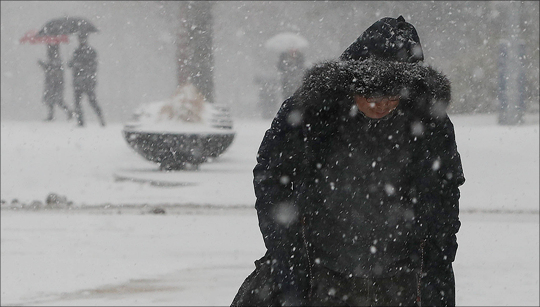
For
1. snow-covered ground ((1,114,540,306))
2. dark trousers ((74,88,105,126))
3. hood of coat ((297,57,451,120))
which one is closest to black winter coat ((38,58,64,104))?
dark trousers ((74,88,105,126))

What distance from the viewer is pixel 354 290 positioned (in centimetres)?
243

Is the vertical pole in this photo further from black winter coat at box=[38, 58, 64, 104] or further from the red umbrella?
black winter coat at box=[38, 58, 64, 104]

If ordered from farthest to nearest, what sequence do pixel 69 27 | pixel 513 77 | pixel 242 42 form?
pixel 242 42 < pixel 513 77 < pixel 69 27

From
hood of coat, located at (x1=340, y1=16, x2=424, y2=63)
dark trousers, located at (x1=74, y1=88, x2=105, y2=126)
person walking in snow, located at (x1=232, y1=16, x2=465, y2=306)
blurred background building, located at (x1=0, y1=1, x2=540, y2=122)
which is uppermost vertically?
blurred background building, located at (x1=0, y1=1, x2=540, y2=122)

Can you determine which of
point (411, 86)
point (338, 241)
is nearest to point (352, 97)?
point (411, 86)

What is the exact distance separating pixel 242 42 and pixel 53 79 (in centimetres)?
796

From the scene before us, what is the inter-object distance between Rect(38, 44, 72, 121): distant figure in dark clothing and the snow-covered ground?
163 inches

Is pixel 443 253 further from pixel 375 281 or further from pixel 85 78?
pixel 85 78

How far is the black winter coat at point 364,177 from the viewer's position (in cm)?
238

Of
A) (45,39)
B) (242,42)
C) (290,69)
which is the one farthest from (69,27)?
(242,42)

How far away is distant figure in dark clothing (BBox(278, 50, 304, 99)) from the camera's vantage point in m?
20.1

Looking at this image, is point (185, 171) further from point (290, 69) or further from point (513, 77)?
point (290, 69)

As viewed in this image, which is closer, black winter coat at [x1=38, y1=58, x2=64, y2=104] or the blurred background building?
black winter coat at [x1=38, y1=58, x2=64, y2=104]

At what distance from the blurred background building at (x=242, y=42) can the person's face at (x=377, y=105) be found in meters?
17.8
